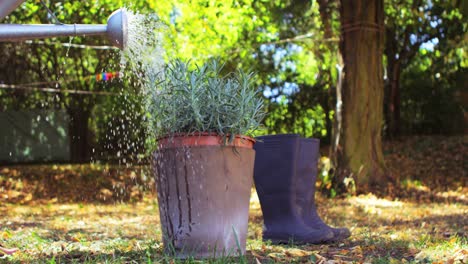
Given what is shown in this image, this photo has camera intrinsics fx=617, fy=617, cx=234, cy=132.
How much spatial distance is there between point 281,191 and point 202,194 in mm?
1453

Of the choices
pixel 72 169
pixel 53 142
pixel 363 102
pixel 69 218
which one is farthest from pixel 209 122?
pixel 53 142

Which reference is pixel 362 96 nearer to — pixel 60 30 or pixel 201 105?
pixel 201 105

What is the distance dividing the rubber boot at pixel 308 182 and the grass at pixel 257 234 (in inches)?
9.3

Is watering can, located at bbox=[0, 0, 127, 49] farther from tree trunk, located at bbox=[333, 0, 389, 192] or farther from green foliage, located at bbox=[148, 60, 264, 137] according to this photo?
tree trunk, located at bbox=[333, 0, 389, 192]

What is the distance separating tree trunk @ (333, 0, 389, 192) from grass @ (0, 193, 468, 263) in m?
0.47

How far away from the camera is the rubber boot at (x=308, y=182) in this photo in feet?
14.5

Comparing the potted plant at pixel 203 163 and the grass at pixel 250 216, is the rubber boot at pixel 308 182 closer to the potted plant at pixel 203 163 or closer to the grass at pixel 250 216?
the grass at pixel 250 216

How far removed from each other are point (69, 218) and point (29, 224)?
4.08 feet

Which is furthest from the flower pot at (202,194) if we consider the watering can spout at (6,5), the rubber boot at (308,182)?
the rubber boot at (308,182)

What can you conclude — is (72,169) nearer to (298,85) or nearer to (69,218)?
(69,218)

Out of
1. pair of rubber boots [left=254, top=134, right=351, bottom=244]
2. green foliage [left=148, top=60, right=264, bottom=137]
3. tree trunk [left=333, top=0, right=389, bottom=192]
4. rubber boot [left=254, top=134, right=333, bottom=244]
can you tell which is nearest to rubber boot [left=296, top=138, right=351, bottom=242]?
pair of rubber boots [left=254, top=134, right=351, bottom=244]

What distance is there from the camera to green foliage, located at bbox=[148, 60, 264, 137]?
3.06m

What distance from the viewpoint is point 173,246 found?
307 centimetres

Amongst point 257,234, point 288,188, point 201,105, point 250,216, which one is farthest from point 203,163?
point 250,216
